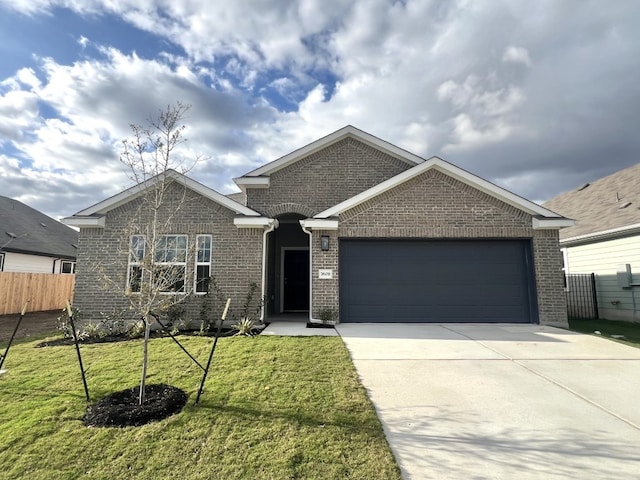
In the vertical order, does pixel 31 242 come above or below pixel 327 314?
above

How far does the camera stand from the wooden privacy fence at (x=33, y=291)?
1430cm

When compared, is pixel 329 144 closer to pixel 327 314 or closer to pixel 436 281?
pixel 436 281

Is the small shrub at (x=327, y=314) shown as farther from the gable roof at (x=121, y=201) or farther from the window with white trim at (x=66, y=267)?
the window with white trim at (x=66, y=267)

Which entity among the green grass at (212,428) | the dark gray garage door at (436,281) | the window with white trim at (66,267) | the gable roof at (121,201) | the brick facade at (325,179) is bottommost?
the green grass at (212,428)

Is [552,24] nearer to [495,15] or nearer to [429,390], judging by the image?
[495,15]

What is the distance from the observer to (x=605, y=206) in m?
14.4

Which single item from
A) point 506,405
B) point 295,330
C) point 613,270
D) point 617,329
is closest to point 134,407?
point 506,405

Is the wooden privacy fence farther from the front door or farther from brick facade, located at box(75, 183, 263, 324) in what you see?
the front door

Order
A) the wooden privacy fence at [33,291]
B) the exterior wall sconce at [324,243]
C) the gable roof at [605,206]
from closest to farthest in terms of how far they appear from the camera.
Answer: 1. the exterior wall sconce at [324,243]
2. the gable roof at [605,206]
3. the wooden privacy fence at [33,291]

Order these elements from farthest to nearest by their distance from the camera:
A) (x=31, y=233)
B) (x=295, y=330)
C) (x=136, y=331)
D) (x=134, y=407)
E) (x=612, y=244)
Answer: (x=31, y=233), (x=612, y=244), (x=295, y=330), (x=136, y=331), (x=134, y=407)

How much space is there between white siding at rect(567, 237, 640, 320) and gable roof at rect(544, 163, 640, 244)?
22.1 inches

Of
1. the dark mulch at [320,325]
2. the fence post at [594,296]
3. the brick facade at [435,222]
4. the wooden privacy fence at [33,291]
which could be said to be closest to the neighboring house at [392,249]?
the brick facade at [435,222]

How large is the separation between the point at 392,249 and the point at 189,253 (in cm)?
619

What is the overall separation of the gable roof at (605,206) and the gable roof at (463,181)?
3846 millimetres
